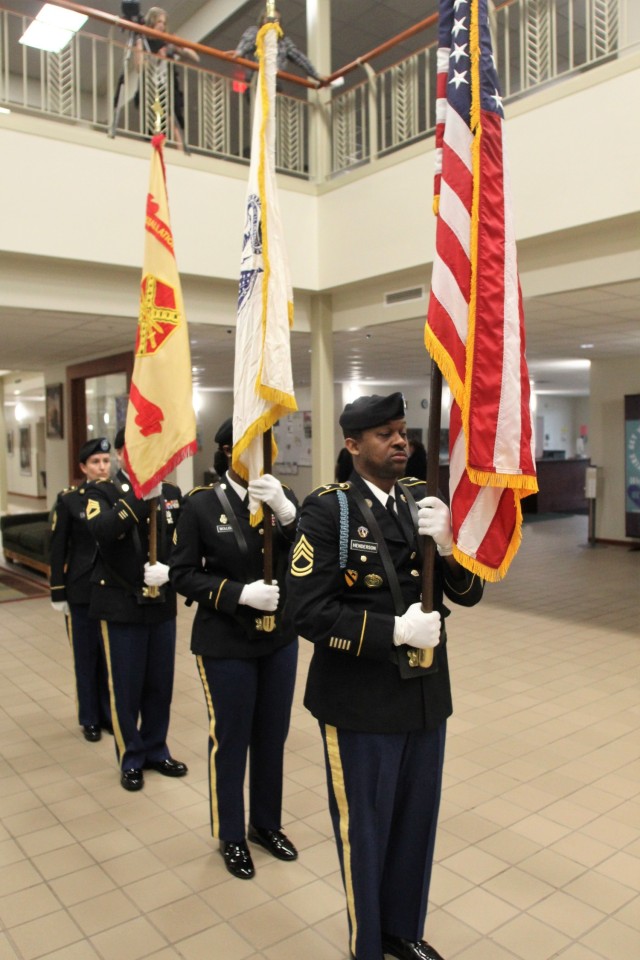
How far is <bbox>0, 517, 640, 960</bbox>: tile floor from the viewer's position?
7.43 feet

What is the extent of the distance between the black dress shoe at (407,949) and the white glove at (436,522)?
111 centimetres

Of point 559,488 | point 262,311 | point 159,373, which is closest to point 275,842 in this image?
point 262,311

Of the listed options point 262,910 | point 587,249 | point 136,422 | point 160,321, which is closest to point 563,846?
point 262,910

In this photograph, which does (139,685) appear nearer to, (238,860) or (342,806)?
(238,860)

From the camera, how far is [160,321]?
3.52 metres

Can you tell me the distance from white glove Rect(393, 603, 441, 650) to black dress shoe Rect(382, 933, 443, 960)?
88 centimetres

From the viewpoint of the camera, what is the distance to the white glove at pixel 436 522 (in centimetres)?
182

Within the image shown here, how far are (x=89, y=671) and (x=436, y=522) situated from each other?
Result: 270 centimetres

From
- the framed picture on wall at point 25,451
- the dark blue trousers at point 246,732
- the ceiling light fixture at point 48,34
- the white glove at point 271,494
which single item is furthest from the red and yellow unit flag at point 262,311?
the framed picture on wall at point 25,451

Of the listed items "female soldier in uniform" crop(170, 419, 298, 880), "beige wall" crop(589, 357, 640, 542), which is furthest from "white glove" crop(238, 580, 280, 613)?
"beige wall" crop(589, 357, 640, 542)

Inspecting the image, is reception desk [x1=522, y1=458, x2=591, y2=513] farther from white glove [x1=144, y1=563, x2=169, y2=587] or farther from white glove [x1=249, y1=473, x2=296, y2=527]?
white glove [x1=249, y1=473, x2=296, y2=527]

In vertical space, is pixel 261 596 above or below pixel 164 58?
below

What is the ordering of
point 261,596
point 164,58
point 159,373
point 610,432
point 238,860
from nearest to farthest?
point 261,596
point 238,860
point 159,373
point 164,58
point 610,432

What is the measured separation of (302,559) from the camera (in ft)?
6.36
